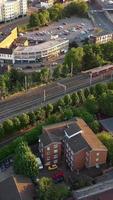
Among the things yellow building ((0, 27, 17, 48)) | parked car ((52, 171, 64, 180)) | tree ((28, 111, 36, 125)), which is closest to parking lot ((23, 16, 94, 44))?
yellow building ((0, 27, 17, 48))

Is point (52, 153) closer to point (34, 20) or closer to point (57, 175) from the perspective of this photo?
point (57, 175)

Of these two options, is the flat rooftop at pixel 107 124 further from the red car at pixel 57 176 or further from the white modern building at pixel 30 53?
the white modern building at pixel 30 53

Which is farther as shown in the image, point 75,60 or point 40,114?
point 75,60

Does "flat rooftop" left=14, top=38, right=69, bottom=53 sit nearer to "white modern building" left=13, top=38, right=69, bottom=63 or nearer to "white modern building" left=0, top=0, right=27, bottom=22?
"white modern building" left=13, top=38, right=69, bottom=63

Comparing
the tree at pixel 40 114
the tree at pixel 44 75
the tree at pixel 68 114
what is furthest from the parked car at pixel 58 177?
the tree at pixel 44 75

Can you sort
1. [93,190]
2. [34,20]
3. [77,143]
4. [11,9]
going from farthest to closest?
[11,9] → [34,20] → [77,143] → [93,190]

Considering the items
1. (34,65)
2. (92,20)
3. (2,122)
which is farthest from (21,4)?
(2,122)

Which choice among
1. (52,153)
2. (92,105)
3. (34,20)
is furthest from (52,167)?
(34,20)
